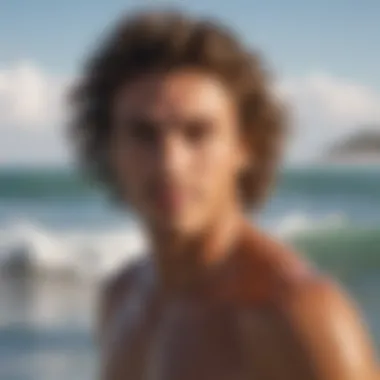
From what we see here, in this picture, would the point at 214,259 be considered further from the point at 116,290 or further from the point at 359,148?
the point at 359,148

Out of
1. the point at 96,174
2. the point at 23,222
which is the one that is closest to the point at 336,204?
the point at 23,222

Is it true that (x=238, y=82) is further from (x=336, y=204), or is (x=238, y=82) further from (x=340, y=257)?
(x=336, y=204)

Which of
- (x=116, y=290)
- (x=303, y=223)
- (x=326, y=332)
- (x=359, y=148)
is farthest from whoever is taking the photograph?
(x=303, y=223)

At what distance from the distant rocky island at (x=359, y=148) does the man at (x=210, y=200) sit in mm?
1059

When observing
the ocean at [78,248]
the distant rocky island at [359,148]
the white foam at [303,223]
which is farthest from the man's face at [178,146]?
the white foam at [303,223]

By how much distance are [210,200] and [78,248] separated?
1.71 metres

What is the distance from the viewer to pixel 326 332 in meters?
0.66

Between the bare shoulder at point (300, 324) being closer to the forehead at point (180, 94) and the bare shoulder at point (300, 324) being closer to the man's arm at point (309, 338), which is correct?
the man's arm at point (309, 338)

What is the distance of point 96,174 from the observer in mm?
814

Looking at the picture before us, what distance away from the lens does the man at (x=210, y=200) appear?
68 cm

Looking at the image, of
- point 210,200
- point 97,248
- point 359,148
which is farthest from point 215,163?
point 97,248

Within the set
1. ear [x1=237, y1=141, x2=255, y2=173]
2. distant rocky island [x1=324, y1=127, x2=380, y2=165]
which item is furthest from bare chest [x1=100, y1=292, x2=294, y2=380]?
distant rocky island [x1=324, y1=127, x2=380, y2=165]

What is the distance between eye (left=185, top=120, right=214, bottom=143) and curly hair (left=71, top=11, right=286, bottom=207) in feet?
0.11

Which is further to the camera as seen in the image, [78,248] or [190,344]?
[78,248]
